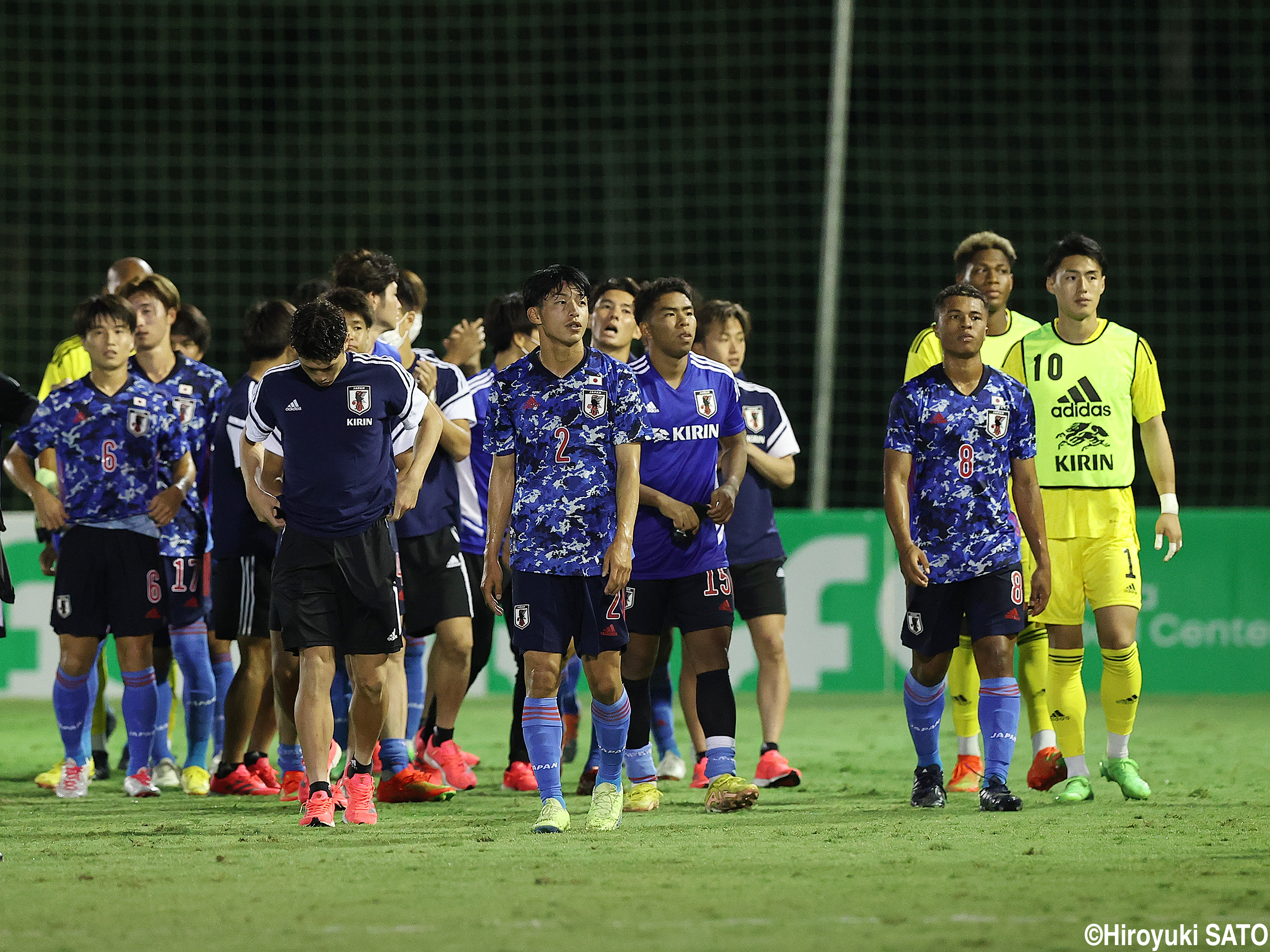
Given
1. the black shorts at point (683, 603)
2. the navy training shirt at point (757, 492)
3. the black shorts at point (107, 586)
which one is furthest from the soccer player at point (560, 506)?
the black shorts at point (107, 586)

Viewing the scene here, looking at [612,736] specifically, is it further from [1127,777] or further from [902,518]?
[1127,777]

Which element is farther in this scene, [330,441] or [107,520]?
[107,520]

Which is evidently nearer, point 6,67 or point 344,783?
point 344,783

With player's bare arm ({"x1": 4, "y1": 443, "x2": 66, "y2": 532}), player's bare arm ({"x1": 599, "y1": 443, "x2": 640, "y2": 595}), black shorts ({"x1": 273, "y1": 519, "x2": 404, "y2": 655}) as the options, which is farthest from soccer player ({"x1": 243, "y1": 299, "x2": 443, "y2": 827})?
player's bare arm ({"x1": 4, "y1": 443, "x2": 66, "y2": 532})

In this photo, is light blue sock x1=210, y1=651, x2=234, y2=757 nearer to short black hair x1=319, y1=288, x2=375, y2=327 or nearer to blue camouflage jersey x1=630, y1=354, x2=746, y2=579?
short black hair x1=319, y1=288, x2=375, y2=327

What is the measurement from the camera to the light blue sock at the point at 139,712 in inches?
288

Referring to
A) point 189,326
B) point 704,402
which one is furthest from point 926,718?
point 189,326

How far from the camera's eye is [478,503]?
26.2 ft

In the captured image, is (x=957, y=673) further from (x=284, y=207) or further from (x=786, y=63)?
(x=284, y=207)

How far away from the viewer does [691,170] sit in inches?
759

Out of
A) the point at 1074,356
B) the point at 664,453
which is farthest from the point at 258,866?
the point at 1074,356

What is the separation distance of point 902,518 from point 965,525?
0.79ft

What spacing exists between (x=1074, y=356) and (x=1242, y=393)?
38.4ft

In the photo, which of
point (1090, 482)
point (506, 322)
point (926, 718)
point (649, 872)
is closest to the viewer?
point (649, 872)
